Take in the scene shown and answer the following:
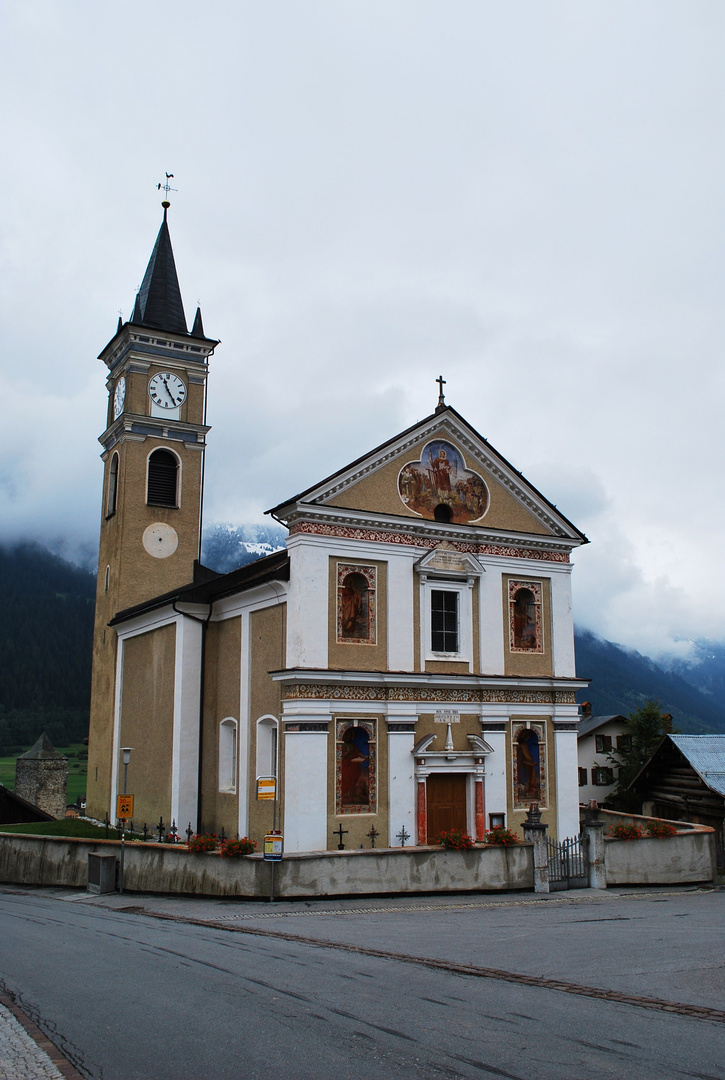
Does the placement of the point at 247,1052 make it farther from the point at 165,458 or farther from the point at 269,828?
the point at 165,458

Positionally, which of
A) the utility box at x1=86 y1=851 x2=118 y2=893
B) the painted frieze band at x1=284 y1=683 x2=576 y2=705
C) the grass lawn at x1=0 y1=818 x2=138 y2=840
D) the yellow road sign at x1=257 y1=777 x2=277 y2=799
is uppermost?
the painted frieze band at x1=284 y1=683 x2=576 y2=705

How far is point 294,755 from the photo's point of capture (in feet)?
75.0

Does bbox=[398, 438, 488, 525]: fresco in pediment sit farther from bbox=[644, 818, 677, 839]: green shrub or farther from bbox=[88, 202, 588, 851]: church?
bbox=[644, 818, 677, 839]: green shrub

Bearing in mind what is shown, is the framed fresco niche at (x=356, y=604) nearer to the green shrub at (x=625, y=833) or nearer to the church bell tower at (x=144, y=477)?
the green shrub at (x=625, y=833)

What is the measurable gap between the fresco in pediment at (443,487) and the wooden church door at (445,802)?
7.04 m

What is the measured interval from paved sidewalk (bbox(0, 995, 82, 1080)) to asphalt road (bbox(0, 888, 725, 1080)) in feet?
0.49

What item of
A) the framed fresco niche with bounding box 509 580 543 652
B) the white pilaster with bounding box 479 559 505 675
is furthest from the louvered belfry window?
the framed fresco niche with bounding box 509 580 543 652

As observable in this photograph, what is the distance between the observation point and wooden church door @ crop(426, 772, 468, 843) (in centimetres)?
2470

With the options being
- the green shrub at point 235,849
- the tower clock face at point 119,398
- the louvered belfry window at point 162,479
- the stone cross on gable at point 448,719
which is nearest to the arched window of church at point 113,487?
the louvered belfry window at point 162,479

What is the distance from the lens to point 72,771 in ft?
408

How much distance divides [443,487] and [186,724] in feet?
33.1

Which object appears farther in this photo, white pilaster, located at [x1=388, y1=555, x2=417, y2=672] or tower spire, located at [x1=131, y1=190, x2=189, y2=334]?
tower spire, located at [x1=131, y1=190, x2=189, y2=334]

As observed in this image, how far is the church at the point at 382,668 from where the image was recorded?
23.5 m

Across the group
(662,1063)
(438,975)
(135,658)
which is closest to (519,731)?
(135,658)
